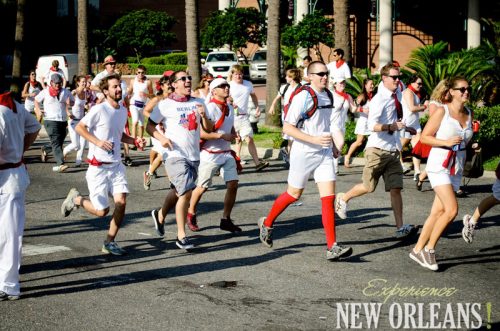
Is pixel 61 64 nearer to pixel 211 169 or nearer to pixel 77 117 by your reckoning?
pixel 77 117

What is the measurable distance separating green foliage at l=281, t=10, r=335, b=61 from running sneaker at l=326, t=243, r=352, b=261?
31.8m

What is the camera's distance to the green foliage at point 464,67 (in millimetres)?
22438

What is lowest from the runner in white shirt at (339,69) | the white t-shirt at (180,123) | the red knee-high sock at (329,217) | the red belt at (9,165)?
the red knee-high sock at (329,217)

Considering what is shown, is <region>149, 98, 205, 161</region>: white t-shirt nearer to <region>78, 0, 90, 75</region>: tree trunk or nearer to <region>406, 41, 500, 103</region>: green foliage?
<region>406, 41, 500, 103</region>: green foliage

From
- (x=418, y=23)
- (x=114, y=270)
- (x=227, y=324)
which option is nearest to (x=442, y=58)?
(x=114, y=270)

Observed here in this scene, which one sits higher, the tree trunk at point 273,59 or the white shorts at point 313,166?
the tree trunk at point 273,59

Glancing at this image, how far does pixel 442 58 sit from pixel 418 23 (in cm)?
3296

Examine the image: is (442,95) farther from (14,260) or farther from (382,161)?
(14,260)

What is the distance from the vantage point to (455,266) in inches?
398

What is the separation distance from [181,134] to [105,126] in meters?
0.89

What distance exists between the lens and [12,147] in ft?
28.9

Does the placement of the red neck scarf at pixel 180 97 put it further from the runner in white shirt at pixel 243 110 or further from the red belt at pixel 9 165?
the runner in white shirt at pixel 243 110

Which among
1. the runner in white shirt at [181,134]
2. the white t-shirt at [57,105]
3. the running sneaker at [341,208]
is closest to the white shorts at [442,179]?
the running sneaker at [341,208]

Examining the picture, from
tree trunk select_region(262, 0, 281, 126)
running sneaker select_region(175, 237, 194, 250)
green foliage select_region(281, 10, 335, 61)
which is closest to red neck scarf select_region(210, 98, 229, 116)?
running sneaker select_region(175, 237, 194, 250)
